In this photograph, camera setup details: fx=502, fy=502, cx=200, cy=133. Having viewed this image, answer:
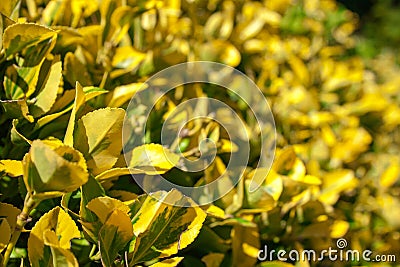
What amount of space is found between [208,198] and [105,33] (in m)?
0.46

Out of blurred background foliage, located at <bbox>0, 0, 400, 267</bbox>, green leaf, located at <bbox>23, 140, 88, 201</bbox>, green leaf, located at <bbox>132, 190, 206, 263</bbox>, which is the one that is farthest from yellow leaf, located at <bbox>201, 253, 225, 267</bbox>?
green leaf, located at <bbox>23, 140, 88, 201</bbox>

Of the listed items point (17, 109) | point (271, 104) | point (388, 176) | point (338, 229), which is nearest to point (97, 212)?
point (17, 109)

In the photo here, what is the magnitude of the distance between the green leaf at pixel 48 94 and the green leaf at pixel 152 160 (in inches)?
7.3

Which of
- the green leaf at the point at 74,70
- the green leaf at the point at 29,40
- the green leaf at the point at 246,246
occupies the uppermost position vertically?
the green leaf at the point at 29,40

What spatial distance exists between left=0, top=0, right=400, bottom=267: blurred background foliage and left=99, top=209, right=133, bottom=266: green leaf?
11cm

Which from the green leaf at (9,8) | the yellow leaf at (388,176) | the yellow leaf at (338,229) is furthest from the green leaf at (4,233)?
the yellow leaf at (388,176)

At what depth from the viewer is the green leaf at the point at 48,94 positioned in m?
0.85

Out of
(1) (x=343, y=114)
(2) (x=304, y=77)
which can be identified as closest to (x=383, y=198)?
(1) (x=343, y=114)

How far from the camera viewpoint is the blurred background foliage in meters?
0.97

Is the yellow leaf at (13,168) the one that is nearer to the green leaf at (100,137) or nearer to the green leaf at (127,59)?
the green leaf at (100,137)

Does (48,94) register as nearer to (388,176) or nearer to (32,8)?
(32,8)

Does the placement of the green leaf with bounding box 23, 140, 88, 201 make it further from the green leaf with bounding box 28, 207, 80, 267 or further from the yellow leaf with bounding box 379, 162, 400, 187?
the yellow leaf with bounding box 379, 162, 400, 187

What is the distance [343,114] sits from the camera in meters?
1.95

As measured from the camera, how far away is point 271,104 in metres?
1.68
